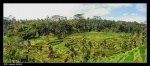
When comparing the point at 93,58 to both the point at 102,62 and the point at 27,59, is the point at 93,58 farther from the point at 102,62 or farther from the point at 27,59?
the point at 27,59

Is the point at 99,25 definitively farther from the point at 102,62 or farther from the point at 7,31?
the point at 7,31

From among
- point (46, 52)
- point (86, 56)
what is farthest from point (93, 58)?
point (46, 52)

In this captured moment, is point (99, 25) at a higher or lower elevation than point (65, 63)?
higher

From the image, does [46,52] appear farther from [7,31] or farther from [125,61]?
[125,61]

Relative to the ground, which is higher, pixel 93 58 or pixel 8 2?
pixel 8 2

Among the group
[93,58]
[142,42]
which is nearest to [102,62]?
[93,58]

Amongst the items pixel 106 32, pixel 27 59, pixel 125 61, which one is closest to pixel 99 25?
pixel 106 32
